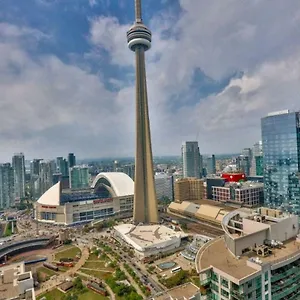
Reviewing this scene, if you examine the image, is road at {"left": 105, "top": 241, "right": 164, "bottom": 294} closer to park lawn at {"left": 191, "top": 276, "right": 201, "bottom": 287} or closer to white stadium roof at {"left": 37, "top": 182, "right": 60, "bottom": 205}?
park lawn at {"left": 191, "top": 276, "right": 201, "bottom": 287}

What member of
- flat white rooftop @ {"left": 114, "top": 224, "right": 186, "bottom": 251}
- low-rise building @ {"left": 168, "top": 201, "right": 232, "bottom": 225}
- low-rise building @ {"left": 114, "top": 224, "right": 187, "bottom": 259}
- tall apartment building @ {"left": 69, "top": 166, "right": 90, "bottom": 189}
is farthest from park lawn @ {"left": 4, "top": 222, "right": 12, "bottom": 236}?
tall apartment building @ {"left": 69, "top": 166, "right": 90, "bottom": 189}

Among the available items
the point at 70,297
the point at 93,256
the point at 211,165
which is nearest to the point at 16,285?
the point at 70,297

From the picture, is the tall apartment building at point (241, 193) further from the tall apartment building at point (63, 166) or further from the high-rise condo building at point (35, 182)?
the tall apartment building at point (63, 166)

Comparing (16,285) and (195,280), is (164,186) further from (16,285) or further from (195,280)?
(16,285)

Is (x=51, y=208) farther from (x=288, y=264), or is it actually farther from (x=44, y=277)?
(x=288, y=264)

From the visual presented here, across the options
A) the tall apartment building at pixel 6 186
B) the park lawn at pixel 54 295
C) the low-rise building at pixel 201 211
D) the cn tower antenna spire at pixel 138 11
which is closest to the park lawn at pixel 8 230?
the tall apartment building at pixel 6 186

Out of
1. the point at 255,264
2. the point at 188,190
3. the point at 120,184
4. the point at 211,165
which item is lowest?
the point at 188,190
